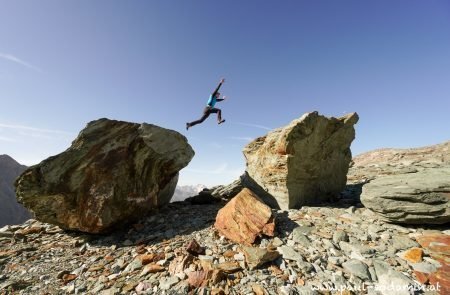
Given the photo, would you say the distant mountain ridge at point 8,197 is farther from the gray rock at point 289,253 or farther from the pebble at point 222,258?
the gray rock at point 289,253

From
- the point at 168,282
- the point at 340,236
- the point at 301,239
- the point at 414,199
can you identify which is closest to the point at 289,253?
the point at 301,239

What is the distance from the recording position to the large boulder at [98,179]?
34.8 ft

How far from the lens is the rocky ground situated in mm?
6363

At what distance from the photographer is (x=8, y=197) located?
10025 centimetres

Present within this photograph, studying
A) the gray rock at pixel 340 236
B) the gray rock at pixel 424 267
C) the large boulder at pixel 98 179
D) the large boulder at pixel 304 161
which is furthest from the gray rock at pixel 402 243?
the large boulder at pixel 98 179

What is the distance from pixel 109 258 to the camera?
9.09m

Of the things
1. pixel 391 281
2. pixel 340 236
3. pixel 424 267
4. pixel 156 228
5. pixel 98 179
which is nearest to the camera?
pixel 391 281

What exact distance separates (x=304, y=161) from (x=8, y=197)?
132415 millimetres

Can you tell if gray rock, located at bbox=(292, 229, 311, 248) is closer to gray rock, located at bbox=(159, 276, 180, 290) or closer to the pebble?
the pebble

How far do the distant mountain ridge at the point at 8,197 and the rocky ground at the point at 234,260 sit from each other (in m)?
103

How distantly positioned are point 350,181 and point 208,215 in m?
10.8

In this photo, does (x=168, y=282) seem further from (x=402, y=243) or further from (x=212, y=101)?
(x=212, y=101)

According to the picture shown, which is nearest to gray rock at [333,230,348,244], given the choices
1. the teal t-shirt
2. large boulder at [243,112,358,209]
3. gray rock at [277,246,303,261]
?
gray rock at [277,246,303,261]

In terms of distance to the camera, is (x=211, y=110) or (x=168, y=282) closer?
(x=168, y=282)
